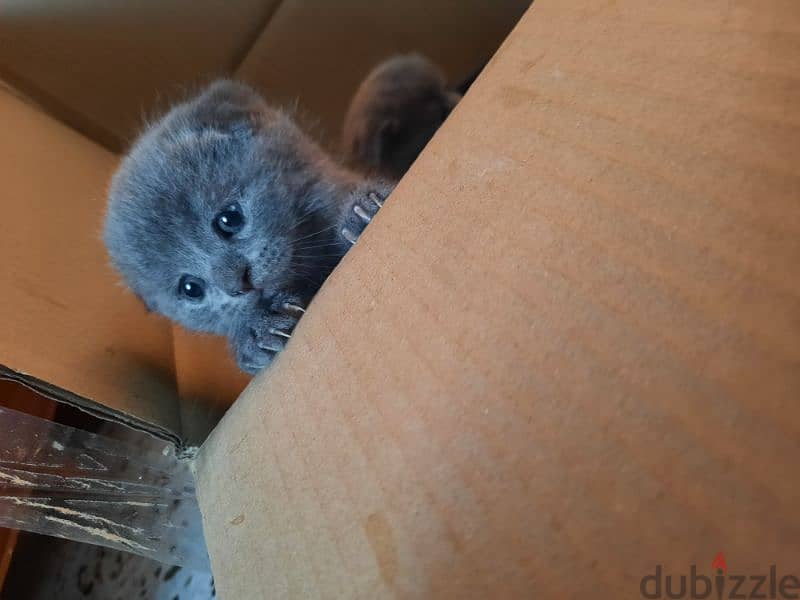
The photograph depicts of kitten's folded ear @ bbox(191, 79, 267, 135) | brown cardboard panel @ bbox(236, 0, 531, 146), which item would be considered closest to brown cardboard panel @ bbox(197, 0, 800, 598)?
kitten's folded ear @ bbox(191, 79, 267, 135)

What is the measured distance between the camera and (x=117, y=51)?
1725mm

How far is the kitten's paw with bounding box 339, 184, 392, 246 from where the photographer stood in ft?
3.56

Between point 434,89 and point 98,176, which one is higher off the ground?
point 434,89

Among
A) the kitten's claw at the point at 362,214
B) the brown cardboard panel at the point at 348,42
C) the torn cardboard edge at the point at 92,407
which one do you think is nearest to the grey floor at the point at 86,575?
the torn cardboard edge at the point at 92,407

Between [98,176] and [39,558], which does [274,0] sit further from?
[39,558]

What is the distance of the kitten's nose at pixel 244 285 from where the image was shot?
1.18m

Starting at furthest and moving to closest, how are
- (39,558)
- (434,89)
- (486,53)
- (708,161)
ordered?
1. (486,53)
2. (434,89)
3. (39,558)
4. (708,161)

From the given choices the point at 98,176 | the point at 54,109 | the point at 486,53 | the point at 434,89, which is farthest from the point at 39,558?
the point at 486,53

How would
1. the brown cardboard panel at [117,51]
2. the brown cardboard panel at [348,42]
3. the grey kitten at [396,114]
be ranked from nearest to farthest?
the brown cardboard panel at [117,51] < the grey kitten at [396,114] < the brown cardboard panel at [348,42]

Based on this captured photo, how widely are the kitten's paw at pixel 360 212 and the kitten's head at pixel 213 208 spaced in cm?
13

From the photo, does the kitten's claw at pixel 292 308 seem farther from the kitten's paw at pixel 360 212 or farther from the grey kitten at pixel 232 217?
the kitten's paw at pixel 360 212

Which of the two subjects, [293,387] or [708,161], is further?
[293,387]

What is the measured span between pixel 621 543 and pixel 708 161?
1.00 ft

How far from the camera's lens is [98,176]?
65.7 inches
